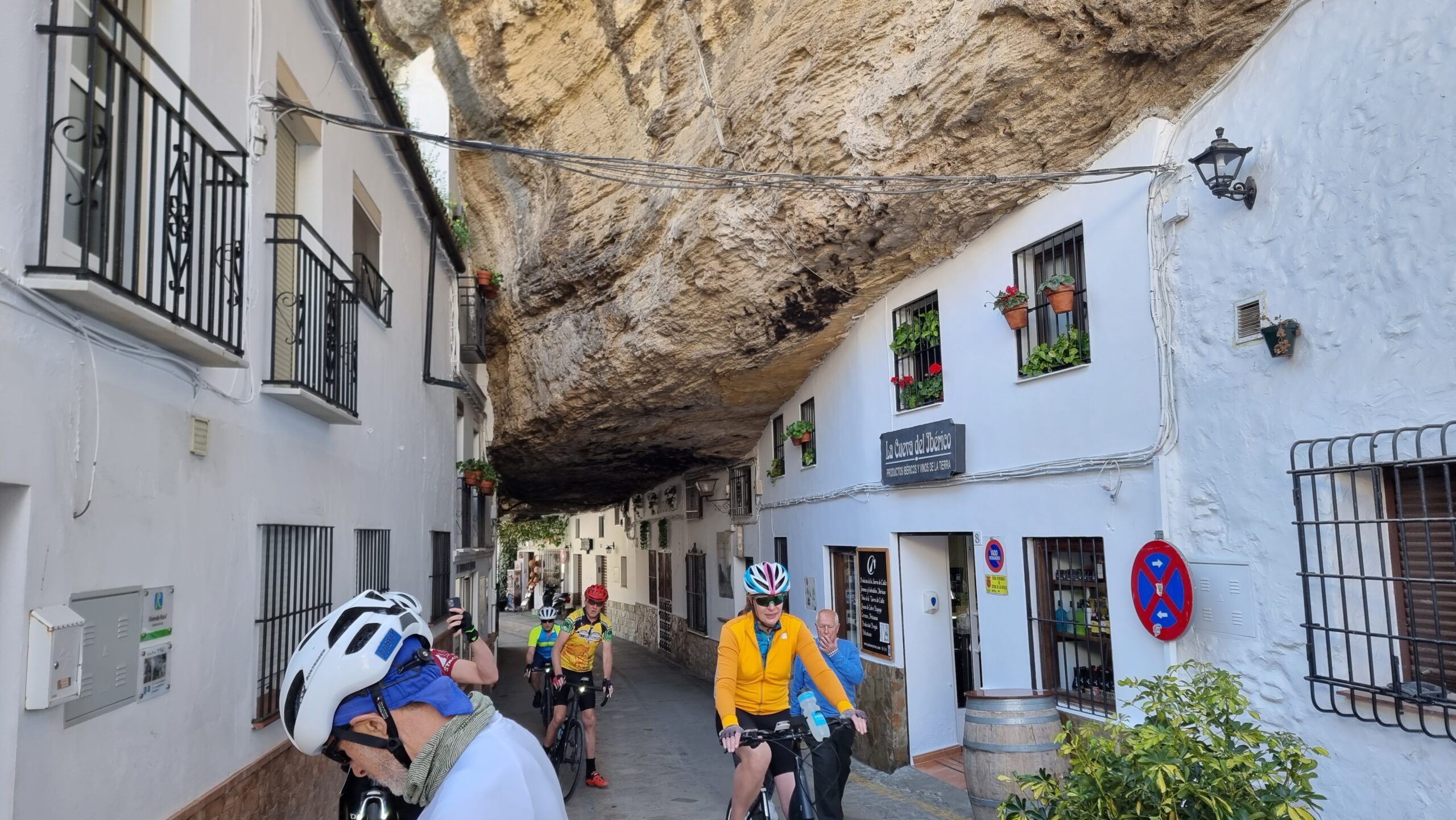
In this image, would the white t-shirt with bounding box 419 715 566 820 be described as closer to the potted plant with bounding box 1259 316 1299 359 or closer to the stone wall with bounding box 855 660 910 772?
the potted plant with bounding box 1259 316 1299 359

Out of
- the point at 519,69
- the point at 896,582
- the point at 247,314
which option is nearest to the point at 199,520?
the point at 247,314

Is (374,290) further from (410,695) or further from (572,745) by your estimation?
(410,695)

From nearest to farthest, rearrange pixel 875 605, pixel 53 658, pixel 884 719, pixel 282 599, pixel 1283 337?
pixel 53 658, pixel 1283 337, pixel 282 599, pixel 884 719, pixel 875 605

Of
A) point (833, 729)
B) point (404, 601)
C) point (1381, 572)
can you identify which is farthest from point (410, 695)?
point (1381, 572)

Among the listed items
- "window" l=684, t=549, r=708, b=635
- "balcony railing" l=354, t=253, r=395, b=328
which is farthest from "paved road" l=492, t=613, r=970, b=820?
"balcony railing" l=354, t=253, r=395, b=328

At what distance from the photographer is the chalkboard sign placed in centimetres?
1015

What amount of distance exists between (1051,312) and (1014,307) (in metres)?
0.31

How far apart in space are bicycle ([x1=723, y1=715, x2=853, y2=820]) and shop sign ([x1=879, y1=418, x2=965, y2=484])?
3393mm

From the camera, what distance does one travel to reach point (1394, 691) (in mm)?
4668

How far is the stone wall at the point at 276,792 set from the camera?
4.90m

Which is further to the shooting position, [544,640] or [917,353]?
[544,640]

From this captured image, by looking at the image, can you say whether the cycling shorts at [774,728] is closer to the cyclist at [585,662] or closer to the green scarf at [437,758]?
the cyclist at [585,662]

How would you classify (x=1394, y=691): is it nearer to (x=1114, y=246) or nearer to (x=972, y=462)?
(x=1114, y=246)

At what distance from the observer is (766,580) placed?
19.8ft
